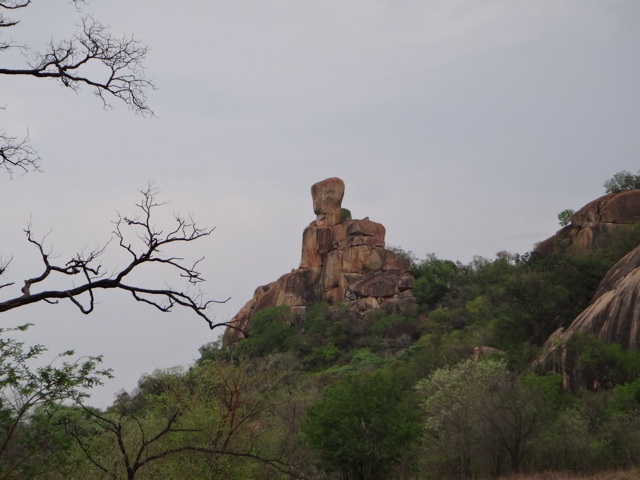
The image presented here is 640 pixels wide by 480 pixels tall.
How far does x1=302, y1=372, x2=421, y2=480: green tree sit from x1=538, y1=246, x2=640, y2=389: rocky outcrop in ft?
28.2

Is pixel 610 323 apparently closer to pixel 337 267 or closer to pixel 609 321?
pixel 609 321

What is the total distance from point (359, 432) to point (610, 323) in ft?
43.0

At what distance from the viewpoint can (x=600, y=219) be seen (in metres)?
58.1

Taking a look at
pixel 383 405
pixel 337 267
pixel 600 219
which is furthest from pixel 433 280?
pixel 383 405

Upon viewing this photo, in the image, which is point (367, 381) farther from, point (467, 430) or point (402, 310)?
point (402, 310)

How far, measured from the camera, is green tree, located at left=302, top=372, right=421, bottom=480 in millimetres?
31562

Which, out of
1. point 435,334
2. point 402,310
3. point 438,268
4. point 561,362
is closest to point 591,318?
point 561,362

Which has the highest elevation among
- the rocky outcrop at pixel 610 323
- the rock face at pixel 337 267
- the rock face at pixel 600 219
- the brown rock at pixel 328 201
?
the brown rock at pixel 328 201

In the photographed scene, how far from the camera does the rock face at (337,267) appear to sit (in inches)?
3021

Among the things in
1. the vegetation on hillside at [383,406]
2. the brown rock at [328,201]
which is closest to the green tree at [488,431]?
the vegetation on hillside at [383,406]

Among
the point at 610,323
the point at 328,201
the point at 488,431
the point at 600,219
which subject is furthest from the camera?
the point at 328,201

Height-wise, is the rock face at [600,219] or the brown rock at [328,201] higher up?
the brown rock at [328,201]

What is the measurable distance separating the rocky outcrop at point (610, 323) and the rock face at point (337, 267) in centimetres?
3564

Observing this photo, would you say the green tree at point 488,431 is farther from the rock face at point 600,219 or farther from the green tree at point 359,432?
the rock face at point 600,219
